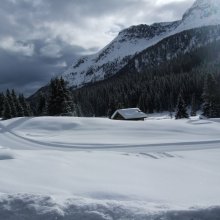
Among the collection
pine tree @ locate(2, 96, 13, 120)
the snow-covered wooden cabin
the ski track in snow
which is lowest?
the ski track in snow

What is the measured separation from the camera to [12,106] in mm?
73312

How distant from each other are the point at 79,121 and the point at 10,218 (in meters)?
22.8

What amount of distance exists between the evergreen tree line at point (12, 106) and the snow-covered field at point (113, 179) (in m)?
48.4

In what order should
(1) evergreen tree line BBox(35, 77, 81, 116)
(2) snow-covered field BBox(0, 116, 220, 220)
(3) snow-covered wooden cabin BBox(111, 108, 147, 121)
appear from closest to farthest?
(2) snow-covered field BBox(0, 116, 220, 220) → (1) evergreen tree line BBox(35, 77, 81, 116) → (3) snow-covered wooden cabin BBox(111, 108, 147, 121)

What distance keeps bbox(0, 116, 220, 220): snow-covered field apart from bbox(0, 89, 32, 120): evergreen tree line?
159 ft

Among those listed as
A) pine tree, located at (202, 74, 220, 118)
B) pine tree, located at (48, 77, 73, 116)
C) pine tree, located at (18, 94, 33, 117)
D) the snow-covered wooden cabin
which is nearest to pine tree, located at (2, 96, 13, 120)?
pine tree, located at (18, 94, 33, 117)

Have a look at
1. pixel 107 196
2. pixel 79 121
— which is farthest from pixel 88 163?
pixel 79 121

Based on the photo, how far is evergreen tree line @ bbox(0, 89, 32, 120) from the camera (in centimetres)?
7112

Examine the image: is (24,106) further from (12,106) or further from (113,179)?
(113,179)

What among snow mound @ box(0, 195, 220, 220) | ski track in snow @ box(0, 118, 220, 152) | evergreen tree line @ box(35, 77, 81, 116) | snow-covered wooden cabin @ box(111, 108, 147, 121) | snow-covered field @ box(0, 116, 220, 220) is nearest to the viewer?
snow mound @ box(0, 195, 220, 220)

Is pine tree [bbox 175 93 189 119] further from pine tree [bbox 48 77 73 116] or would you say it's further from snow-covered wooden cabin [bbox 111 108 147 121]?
pine tree [bbox 48 77 73 116]

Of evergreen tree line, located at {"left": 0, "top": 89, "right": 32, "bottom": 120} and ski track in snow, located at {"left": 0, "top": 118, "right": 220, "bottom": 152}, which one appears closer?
ski track in snow, located at {"left": 0, "top": 118, "right": 220, "bottom": 152}

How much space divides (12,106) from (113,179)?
66.8m

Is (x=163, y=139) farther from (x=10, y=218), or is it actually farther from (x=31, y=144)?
(x=10, y=218)
